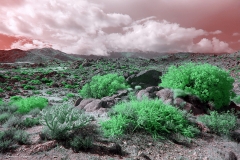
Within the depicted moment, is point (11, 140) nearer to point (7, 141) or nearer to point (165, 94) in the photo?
point (7, 141)

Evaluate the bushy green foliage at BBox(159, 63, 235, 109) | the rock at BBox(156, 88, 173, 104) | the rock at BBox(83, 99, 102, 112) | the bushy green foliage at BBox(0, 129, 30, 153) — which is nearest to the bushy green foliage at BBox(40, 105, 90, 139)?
the bushy green foliage at BBox(0, 129, 30, 153)

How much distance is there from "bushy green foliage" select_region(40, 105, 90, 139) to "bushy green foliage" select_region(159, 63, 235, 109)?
18.6 ft

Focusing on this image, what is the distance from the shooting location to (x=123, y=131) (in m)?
5.84

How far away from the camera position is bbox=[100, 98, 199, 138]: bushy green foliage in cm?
589

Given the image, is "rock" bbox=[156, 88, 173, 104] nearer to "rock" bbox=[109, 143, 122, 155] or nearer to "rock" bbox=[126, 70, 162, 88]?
"rock" bbox=[109, 143, 122, 155]

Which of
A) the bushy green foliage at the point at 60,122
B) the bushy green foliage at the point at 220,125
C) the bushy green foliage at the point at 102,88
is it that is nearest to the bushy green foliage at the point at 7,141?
the bushy green foliage at the point at 60,122

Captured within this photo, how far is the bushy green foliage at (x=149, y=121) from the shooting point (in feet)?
19.3

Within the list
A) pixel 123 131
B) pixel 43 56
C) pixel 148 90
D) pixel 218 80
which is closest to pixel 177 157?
pixel 123 131

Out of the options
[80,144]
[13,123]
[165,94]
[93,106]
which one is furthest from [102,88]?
[80,144]

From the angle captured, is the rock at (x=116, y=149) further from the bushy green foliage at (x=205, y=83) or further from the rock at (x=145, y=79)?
the rock at (x=145, y=79)

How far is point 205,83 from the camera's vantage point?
923 centimetres

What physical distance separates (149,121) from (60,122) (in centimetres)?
280

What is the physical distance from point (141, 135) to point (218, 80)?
223 inches

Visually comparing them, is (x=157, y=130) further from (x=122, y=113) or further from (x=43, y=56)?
(x=43, y=56)
